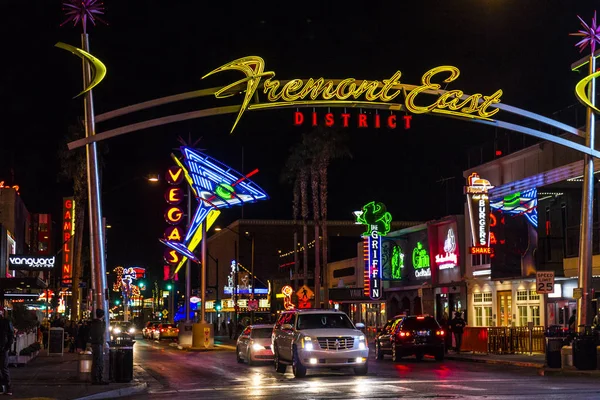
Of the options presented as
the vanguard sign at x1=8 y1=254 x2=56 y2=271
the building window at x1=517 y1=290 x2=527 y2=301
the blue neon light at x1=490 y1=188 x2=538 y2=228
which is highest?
the blue neon light at x1=490 y1=188 x2=538 y2=228

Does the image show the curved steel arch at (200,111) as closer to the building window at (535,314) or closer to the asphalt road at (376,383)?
the asphalt road at (376,383)

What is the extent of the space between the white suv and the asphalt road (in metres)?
0.39

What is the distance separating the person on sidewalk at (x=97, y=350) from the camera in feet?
68.0

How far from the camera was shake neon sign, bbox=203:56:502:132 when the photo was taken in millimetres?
24031

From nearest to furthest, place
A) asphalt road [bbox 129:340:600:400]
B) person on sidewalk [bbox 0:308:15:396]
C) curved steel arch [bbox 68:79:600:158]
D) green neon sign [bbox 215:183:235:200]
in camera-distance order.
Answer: asphalt road [bbox 129:340:600:400]
person on sidewalk [bbox 0:308:15:396]
curved steel arch [bbox 68:79:600:158]
green neon sign [bbox 215:183:235:200]

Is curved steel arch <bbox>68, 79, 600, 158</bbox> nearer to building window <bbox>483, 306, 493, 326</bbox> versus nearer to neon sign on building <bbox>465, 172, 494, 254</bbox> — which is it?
neon sign on building <bbox>465, 172, 494, 254</bbox>

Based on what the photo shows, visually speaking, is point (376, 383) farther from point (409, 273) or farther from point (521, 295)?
point (409, 273)

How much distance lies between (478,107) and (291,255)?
69.2 metres

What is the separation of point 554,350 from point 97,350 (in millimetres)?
12043

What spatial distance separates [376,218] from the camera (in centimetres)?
5281

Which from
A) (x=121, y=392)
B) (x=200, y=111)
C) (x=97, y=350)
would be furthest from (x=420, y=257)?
(x=121, y=392)

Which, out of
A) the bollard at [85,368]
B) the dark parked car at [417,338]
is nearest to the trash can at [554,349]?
the dark parked car at [417,338]

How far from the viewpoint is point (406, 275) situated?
2169 inches

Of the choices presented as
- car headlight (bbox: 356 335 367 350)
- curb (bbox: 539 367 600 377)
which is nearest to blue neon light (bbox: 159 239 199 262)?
car headlight (bbox: 356 335 367 350)
